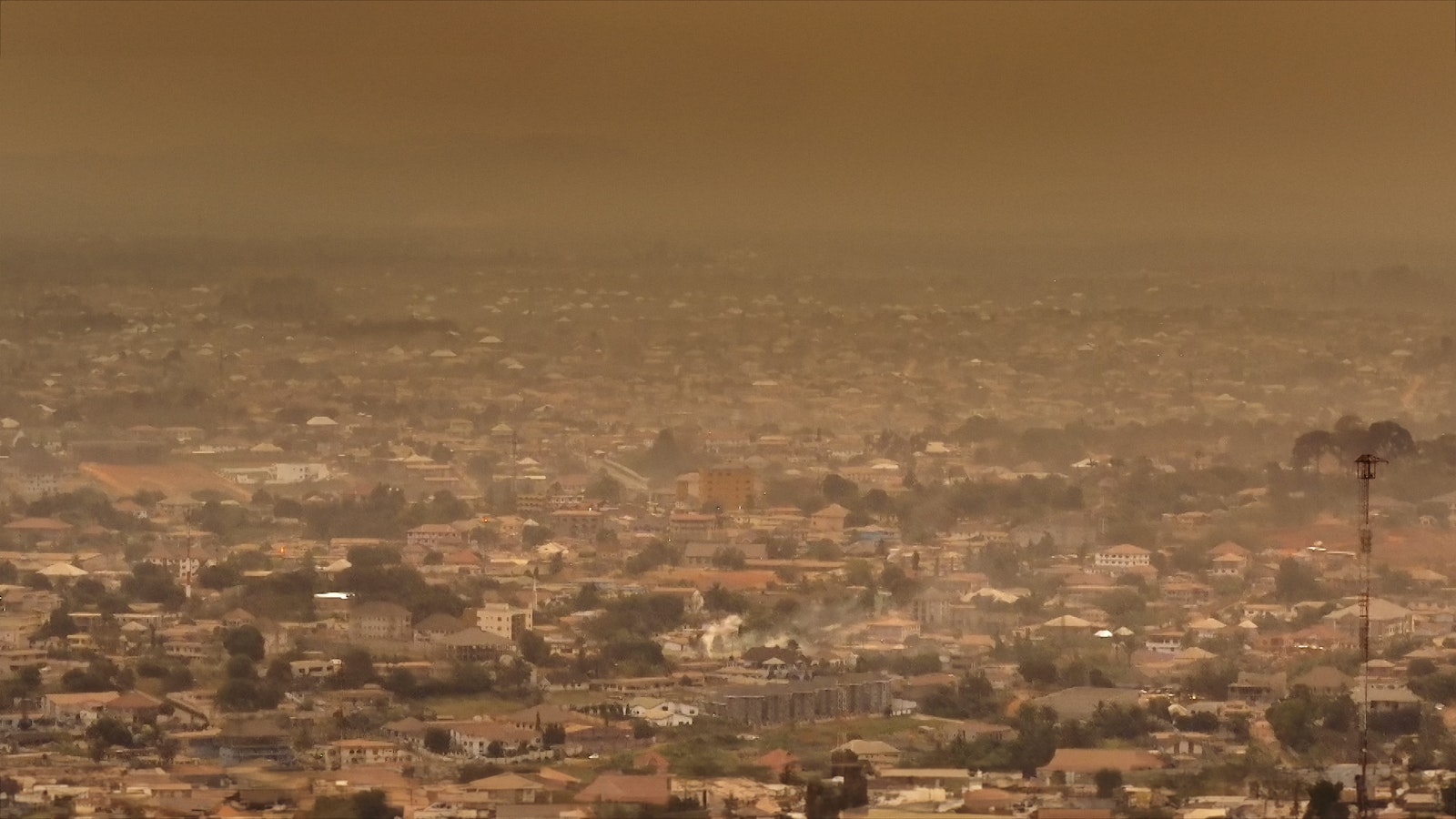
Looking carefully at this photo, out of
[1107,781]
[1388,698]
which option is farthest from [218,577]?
[1388,698]

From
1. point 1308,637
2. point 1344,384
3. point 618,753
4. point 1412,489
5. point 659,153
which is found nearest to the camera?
point 618,753

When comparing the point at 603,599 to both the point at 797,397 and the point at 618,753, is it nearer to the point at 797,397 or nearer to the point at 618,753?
the point at 618,753

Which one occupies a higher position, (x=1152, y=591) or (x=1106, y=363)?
(x=1106, y=363)

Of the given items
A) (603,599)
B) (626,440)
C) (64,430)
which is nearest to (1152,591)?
(603,599)

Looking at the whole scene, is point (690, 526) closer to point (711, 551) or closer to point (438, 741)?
point (711, 551)

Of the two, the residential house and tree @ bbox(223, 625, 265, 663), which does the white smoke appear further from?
the residential house

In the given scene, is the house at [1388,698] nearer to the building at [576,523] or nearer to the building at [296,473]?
the building at [576,523]

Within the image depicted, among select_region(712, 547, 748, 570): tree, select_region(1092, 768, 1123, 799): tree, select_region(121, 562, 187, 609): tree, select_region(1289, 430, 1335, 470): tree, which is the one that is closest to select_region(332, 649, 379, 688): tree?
select_region(121, 562, 187, 609): tree
